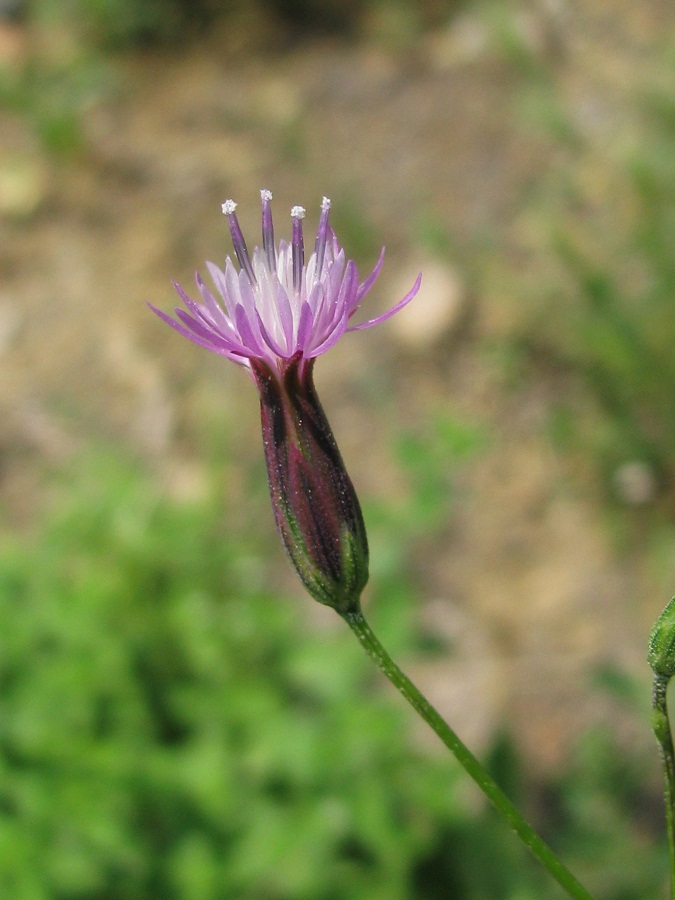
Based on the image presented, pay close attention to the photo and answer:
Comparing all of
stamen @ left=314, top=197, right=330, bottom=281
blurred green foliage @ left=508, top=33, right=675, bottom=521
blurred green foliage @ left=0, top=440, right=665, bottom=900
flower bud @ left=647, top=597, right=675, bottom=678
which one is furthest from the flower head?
blurred green foliage @ left=508, top=33, right=675, bottom=521

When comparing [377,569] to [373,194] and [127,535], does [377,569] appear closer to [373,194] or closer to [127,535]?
[127,535]

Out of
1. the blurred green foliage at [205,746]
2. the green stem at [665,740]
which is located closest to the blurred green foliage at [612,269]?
the blurred green foliage at [205,746]

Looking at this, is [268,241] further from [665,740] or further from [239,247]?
[665,740]

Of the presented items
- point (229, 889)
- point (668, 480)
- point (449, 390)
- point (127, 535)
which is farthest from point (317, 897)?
point (449, 390)

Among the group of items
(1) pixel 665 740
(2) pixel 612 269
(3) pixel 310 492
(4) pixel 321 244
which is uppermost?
(2) pixel 612 269

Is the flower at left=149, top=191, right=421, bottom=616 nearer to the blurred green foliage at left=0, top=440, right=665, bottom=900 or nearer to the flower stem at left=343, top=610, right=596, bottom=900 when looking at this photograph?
the flower stem at left=343, top=610, right=596, bottom=900

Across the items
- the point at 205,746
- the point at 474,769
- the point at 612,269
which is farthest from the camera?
the point at 612,269

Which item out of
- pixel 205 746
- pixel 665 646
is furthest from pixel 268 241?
pixel 205 746
